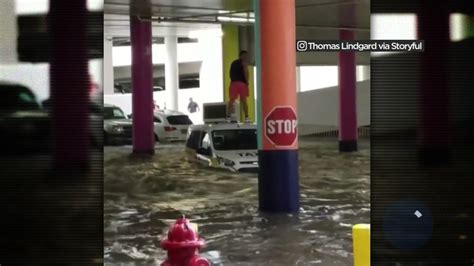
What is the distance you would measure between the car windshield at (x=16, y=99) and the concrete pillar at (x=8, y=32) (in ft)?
0.54

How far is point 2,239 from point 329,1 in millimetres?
12867

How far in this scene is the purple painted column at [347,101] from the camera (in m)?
17.9

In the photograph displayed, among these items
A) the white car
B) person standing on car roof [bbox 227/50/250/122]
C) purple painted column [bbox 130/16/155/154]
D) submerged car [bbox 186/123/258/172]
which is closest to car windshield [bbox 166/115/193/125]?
the white car

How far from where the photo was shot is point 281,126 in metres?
8.02

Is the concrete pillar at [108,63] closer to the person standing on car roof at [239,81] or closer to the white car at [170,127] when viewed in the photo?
the white car at [170,127]

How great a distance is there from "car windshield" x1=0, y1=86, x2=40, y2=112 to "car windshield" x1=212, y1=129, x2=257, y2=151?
8500mm

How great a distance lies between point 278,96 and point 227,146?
15.4ft

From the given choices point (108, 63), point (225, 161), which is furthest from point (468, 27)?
point (108, 63)

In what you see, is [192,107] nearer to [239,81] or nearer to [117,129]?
[117,129]

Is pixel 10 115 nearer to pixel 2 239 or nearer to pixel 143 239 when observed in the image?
pixel 2 239

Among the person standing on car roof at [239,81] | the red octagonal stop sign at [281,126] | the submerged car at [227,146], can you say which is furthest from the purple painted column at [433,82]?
the person standing on car roof at [239,81]

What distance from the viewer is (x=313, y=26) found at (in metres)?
20.3

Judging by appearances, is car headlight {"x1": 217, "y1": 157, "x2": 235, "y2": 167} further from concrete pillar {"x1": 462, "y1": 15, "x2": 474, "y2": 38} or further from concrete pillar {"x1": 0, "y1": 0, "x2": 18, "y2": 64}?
concrete pillar {"x1": 0, "y1": 0, "x2": 18, "y2": 64}

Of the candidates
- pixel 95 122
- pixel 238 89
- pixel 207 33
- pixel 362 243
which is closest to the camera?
pixel 95 122
